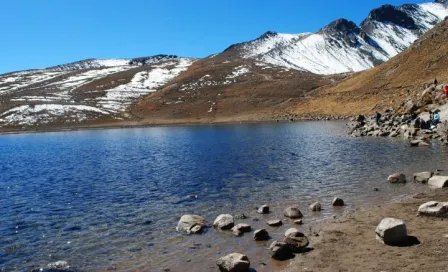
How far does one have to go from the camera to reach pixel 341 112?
107562 mm

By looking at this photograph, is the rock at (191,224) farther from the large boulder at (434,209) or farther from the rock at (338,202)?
the large boulder at (434,209)

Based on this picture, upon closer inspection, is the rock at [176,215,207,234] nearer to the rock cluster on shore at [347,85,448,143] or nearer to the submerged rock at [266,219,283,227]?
the submerged rock at [266,219,283,227]

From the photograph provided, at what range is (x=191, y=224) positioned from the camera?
18.3 meters

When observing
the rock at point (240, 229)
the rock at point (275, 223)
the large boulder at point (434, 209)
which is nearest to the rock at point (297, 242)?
the rock at point (275, 223)

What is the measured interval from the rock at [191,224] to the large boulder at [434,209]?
30.5 feet

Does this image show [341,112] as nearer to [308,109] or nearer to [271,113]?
[308,109]

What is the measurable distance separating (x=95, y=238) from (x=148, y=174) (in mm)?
17281

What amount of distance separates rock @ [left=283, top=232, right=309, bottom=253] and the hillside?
261 ft

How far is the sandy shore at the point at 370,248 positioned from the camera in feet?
40.1

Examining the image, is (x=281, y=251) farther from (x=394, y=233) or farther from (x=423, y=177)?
(x=423, y=177)

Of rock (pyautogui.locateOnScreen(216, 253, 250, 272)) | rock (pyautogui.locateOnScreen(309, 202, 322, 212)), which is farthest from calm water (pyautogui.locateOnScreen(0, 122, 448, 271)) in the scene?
rock (pyautogui.locateOnScreen(216, 253, 250, 272))

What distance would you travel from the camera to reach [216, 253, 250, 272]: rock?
504 inches

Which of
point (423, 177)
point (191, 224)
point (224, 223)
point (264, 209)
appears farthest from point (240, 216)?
point (423, 177)

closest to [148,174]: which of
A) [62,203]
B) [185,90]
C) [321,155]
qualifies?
[62,203]
